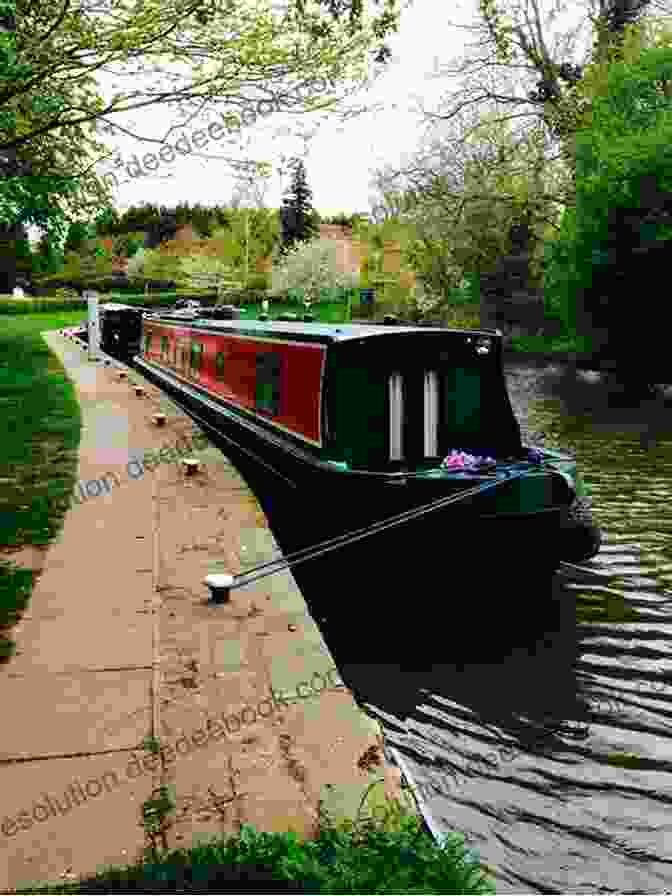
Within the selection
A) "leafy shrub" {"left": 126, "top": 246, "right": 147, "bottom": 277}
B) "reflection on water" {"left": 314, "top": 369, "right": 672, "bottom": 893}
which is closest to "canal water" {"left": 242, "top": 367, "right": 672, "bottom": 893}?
"reflection on water" {"left": 314, "top": 369, "right": 672, "bottom": 893}

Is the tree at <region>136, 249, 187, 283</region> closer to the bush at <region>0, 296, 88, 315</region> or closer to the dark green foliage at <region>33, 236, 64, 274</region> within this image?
the bush at <region>0, 296, 88, 315</region>

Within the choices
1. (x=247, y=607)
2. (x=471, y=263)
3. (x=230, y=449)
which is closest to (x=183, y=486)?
(x=230, y=449)

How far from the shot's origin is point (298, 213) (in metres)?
71.8

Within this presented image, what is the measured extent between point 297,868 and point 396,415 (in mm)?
4739

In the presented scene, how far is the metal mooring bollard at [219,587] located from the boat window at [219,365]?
668 centimetres

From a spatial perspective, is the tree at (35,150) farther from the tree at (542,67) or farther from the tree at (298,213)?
the tree at (298,213)

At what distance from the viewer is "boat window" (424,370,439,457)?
716 cm

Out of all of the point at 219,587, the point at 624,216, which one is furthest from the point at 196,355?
the point at 624,216

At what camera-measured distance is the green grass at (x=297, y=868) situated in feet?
8.80

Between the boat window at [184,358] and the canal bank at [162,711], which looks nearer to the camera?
the canal bank at [162,711]

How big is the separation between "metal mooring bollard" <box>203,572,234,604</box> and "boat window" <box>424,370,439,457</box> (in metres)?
2.50

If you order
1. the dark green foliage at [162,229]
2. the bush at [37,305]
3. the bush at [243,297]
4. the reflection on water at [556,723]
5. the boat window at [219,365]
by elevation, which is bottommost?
the reflection on water at [556,723]

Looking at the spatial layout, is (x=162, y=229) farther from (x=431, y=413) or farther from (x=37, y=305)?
(x=431, y=413)

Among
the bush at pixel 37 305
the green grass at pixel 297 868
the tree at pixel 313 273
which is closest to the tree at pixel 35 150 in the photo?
the green grass at pixel 297 868
